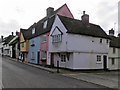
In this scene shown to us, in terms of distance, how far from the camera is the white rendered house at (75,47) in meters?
16.3

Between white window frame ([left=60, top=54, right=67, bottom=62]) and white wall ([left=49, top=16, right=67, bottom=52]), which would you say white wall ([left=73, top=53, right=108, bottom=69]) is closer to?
white window frame ([left=60, top=54, right=67, bottom=62])

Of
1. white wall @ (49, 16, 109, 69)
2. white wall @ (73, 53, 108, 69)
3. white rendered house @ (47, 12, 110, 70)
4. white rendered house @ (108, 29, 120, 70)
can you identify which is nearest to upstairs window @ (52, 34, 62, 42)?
white rendered house @ (47, 12, 110, 70)

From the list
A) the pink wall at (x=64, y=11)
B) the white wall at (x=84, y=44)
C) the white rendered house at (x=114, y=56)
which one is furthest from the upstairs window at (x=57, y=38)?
the white rendered house at (x=114, y=56)

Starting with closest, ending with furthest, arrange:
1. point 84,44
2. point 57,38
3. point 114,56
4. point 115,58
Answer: point 84,44, point 57,38, point 114,56, point 115,58

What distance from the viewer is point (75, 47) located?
54.6 feet

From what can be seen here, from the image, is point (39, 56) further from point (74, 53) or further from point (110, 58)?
point (110, 58)

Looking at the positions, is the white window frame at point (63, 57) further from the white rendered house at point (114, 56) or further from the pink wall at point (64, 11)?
the white rendered house at point (114, 56)

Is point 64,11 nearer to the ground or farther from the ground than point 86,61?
farther from the ground

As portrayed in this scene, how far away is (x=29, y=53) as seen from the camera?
27562 mm

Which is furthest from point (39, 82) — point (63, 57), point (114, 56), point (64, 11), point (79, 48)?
point (114, 56)

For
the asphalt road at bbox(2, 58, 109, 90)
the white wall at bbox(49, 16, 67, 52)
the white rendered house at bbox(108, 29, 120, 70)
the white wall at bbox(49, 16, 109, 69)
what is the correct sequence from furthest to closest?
the white rendered house at bbox(108, 29, 120, 70) → the white wall at bbox(49, 16, 67, 52) → the white wall at bbox(49, 16, 109, 69) → the asphalt road at bbox(2, 58, 109, 90)

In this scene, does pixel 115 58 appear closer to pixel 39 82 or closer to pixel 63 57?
pixel 63 57

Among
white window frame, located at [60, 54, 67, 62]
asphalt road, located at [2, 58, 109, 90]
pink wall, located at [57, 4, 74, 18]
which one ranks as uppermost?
pink wall, located at [57, 4, 74, 18]

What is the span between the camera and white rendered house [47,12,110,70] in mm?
16344
